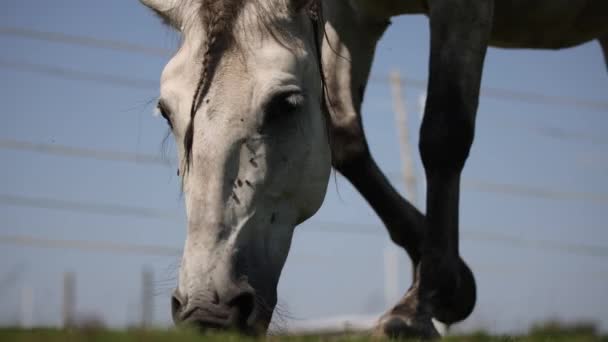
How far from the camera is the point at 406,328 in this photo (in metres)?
3.45

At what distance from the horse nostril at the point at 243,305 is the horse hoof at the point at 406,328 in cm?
98

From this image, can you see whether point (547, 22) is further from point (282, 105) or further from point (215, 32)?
point (215, 32)

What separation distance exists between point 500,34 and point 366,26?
0.68 metres

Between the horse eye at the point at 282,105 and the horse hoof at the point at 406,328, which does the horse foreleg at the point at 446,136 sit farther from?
the horse eye at the point at 282,105

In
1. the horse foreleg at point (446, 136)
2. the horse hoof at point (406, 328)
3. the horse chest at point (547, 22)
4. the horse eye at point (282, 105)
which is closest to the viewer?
the horse eye at point (282, 105)

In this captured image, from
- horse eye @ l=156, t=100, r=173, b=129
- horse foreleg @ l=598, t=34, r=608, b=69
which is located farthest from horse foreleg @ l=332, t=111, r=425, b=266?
horse foreleg @ l=598, t=34, r=608, b=69

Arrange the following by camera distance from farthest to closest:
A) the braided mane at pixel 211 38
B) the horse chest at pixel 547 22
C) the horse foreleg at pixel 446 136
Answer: the horse chest at pixel 547 22 → the horse foreleg at pixel 446 136 → the braided mane at pixel 211 38

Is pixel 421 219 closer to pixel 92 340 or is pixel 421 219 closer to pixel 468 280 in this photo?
pixel 468 280

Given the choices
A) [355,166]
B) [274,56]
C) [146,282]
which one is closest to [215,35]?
[274,56]

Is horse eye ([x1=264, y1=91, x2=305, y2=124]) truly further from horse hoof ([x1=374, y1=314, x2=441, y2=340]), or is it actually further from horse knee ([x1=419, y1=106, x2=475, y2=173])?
horse hoof ([x1=374, y1=314, x2=441, y2=340])

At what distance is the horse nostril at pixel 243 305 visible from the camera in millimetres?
2551

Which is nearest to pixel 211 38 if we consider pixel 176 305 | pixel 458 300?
pixel 176 305

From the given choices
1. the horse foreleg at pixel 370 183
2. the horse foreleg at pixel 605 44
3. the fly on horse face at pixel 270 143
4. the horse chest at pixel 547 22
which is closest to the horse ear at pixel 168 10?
the fly on horse face at pixel 270 143

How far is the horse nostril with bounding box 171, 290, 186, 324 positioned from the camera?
2.53 meters
